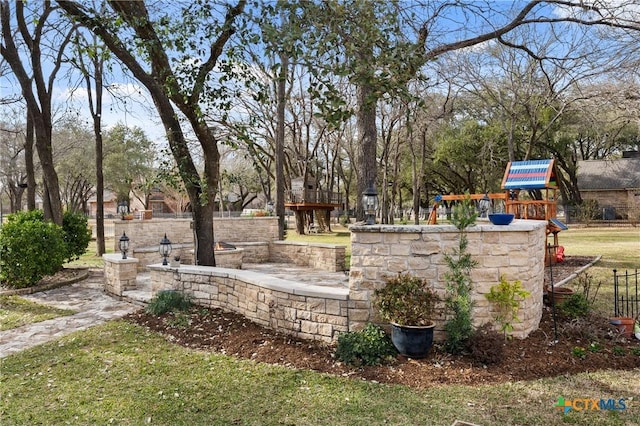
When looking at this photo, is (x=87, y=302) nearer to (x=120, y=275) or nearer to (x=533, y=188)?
(x=120, y=275)

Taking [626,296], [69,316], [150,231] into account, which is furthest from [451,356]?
[150,231]

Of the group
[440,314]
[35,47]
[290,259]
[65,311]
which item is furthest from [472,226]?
[35,47]

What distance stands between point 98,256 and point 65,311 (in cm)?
785

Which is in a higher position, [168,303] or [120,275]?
[120,275]

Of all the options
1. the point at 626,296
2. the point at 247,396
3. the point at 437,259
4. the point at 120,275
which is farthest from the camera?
the point at 120,275

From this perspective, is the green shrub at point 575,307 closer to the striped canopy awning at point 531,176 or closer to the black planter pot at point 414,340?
the black planter pot at point 414,340

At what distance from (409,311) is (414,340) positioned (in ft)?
0.95

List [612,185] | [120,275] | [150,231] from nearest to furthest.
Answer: [120,275] → [150,231] → [612,185]

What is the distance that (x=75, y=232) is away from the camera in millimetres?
11367

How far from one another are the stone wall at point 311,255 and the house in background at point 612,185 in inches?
936

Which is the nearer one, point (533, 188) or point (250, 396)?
point (250, 396)

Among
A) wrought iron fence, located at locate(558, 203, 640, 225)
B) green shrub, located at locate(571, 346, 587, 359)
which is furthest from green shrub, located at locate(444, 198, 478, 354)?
wrought iron fence, located at locate(558, 203, 640, 225)

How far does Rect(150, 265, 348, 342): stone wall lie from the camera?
505cm

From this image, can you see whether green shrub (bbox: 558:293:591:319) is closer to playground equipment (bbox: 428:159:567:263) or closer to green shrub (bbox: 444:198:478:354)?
green shrub (bbox: 444:198:478:354)
